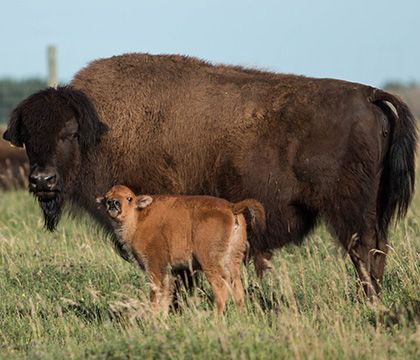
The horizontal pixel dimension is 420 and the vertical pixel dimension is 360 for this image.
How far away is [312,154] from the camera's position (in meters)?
5.39

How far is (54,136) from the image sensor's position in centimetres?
543

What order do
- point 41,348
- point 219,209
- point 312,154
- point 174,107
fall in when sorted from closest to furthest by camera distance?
point 41,348 < point 219,209 < point 312,154 < point 174,107

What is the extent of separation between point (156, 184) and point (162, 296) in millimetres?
1168

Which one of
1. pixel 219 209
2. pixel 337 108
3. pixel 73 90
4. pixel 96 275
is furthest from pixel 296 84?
pixel 96 275

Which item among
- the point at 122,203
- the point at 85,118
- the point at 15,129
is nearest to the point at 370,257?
the point at 122,203

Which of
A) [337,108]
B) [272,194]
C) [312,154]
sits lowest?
[272,194]

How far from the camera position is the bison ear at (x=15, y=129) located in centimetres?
557

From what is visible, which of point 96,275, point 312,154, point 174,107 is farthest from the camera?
point 96,275

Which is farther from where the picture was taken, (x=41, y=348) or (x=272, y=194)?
(x=272, y=194)

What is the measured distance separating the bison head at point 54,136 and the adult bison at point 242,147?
0.01 m

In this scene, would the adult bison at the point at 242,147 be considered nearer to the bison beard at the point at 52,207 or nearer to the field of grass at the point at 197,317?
the bison beard at the point at 52,207

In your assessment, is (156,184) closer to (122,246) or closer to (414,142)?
(122,246)

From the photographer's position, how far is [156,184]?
566cm

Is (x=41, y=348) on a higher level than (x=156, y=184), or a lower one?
lower
